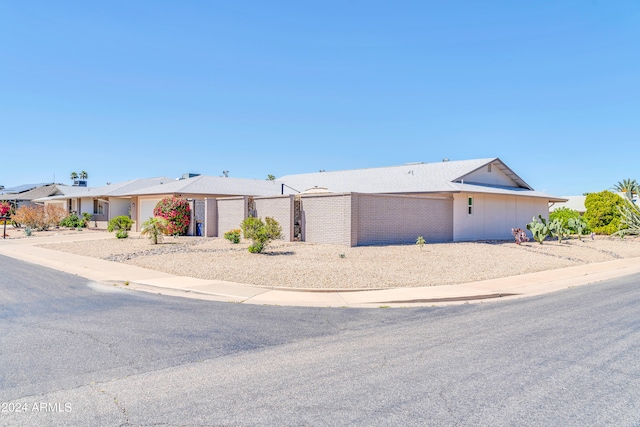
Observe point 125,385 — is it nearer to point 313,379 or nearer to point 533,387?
point 313,379

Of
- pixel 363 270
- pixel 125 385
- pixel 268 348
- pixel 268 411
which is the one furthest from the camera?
pixel 363 270

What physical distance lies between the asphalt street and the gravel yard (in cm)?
357

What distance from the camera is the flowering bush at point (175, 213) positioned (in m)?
27.8

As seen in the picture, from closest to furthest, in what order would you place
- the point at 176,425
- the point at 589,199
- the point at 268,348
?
the point at 176,425
the point at 268,348
the point at 589,199

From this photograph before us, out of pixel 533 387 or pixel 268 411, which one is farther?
pixel 533 387

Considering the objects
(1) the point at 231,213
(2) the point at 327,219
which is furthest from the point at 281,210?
(1) the point at 231,213

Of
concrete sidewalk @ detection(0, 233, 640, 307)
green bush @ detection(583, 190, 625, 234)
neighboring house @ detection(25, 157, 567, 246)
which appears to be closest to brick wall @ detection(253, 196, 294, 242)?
neighboring house @ detection(25, 157, 567, 246)

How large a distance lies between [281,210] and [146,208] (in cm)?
1678

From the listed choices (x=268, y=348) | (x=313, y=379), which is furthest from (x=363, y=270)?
(x=313, y=379)

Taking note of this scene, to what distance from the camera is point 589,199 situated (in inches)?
1592

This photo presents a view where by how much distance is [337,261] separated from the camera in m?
16.6

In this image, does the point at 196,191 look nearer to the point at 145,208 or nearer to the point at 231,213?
the point at 145,208

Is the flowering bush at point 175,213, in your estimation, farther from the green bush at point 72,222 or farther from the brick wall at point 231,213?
the green bush at point 72,222

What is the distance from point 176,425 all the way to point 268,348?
9.06 ft
